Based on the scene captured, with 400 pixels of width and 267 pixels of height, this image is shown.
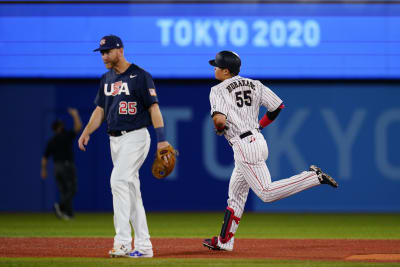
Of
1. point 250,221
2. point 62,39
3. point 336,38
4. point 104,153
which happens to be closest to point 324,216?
point 250,221

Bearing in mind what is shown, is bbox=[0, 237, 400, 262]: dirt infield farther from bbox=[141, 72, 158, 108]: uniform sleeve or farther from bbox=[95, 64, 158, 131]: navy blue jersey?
bbox=[141, 72, 158, 108]: uniform sleeve

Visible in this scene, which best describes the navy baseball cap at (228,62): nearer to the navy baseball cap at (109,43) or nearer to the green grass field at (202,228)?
the navy baseball cap at (109,43)

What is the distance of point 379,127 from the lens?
54.0 ft

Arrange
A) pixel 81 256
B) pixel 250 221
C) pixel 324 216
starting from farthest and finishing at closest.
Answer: pixel 324 216 < pixel 250 221 < pixel 81 256

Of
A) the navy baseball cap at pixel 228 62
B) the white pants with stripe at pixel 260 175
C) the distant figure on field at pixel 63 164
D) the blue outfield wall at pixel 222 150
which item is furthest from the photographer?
the blue outfield wall at pixel 222 150

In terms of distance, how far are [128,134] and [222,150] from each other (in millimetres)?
9042

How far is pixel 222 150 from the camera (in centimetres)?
1650

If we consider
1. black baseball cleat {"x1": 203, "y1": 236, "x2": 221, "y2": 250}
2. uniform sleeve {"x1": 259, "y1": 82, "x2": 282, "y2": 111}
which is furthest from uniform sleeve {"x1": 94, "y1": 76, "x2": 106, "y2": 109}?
black baseball cleat {"x1": 203, "y1": 236, "x2": 221, "y2": 250}

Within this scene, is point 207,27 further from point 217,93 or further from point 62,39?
point 217,93

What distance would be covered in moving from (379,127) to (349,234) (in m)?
5.99

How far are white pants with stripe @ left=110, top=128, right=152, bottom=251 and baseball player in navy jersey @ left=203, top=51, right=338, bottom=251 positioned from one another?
2.62 feet

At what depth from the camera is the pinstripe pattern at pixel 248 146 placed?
25.4 feet

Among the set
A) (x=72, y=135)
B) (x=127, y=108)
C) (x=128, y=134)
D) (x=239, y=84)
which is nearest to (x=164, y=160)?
(x=128, y=134)

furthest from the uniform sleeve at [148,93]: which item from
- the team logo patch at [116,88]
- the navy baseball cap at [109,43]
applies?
the navy baseball cap at [109,43]
